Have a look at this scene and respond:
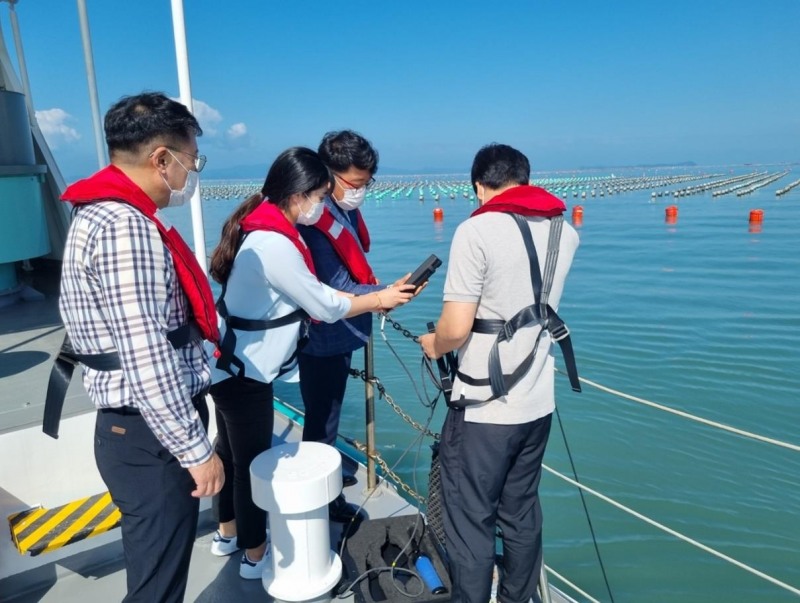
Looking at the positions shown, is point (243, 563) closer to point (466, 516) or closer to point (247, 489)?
point (247, 489)

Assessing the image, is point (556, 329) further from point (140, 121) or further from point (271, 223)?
point (140, 121)

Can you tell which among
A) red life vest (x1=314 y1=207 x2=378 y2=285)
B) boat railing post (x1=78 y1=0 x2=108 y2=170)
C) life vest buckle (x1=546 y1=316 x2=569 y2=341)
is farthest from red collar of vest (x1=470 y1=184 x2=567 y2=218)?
boat railing post (x1=78 y1=0 x2=108 y2=170)

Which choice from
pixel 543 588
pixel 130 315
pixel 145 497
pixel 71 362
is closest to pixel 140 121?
pixel 130 315

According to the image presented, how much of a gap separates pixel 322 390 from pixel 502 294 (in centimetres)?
112

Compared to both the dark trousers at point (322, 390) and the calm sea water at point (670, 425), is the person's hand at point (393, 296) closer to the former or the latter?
the dark trousers at point (322, 390)

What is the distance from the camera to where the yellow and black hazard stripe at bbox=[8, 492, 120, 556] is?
209cm

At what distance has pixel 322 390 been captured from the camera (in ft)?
8.18

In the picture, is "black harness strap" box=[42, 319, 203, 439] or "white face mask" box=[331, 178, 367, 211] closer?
"black harness strap" box=[42, 319, 203, 439]

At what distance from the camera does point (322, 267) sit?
2352 mm

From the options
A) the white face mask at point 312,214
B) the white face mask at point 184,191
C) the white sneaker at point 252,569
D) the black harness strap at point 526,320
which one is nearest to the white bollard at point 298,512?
the white sneaker at point 252,569

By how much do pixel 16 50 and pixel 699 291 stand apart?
13742 mm

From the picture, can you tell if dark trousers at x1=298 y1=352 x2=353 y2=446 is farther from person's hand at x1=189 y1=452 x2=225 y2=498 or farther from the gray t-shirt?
person's hand at x1=189 y1=452 x2=225 y2=498

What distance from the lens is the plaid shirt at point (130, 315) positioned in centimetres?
124

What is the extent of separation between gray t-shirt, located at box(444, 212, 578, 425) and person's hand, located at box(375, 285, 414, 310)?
43cm
